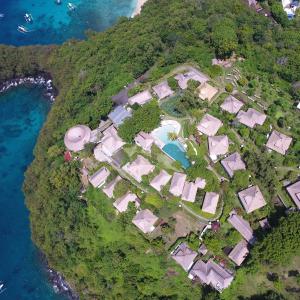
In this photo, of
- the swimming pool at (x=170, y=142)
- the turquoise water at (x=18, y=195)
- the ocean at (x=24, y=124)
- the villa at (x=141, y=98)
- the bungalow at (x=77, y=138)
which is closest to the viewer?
the swimming pool at (x=170, y=142)

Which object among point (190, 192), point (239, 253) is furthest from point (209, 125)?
point (239, 253)

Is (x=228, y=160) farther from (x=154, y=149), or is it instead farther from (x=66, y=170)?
(x=66, y=170)

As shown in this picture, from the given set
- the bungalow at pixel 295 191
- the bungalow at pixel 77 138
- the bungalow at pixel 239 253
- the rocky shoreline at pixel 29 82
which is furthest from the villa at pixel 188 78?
the rocky shoreline at pixel 29 82

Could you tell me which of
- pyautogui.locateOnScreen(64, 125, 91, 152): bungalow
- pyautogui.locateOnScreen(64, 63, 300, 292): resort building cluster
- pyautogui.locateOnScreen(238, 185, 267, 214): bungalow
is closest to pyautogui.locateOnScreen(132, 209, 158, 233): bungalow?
pyautogui.locateOnScreen(64, 63, 300, 292): resort building cluster

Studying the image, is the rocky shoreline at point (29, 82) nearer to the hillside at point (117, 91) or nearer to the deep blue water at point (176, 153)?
the hillside at point (117, 91)

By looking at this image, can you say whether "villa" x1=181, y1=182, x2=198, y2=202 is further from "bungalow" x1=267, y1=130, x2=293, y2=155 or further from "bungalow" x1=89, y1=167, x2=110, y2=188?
"bungalow" x1=267, y1=130, x2=293, y2=155

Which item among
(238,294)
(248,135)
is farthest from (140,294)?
(248,135)
